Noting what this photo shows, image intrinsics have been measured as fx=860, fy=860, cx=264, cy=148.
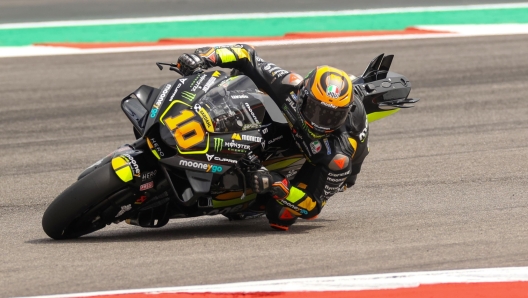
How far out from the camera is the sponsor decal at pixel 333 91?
5844 mm

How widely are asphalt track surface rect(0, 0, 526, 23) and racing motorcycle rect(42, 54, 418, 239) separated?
9.27 metres

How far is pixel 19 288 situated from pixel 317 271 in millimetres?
1715

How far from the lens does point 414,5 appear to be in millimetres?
15742

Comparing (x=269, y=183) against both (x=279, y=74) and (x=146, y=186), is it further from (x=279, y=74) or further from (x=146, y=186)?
(x=279, y=74)

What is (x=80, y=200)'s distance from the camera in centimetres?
572

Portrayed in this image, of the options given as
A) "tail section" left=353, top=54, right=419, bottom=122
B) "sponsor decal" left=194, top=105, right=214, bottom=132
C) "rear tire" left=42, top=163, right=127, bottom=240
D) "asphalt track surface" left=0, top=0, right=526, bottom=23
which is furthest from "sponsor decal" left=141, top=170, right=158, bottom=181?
"asphalt track surface" left=0, top=0, right=526, bottom=23

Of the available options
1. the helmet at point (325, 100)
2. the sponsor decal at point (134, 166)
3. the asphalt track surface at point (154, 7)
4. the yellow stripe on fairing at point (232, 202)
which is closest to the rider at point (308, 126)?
the helmet at point (325, 100)

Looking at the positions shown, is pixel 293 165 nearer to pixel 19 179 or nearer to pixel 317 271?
pixel 317 271

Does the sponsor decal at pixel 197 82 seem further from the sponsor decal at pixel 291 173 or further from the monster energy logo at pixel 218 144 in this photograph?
the sponsor decal at pixel 291 173

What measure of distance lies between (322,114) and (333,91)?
0.18 meters

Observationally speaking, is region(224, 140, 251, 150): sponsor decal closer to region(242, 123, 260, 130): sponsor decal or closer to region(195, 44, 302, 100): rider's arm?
region(242, 123, 260, 130): sponsor decal

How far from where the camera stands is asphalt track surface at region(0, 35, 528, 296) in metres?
5.27

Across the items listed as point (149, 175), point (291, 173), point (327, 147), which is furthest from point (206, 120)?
point (291, 173)

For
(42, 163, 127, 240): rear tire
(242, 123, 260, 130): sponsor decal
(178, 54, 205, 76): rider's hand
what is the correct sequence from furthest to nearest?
(178, 54, 205, 76): rider's hand
(242, 123, 260, 130): sponsor decal
(42, 163, 127, 240): rear tire
